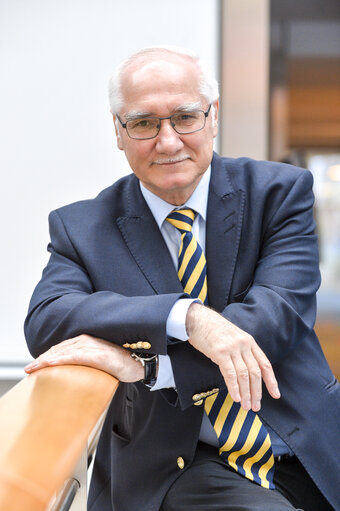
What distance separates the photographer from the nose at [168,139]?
4.97 ft

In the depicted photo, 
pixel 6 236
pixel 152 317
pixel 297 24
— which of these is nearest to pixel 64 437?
pixel 152 317

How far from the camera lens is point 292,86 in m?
2.93

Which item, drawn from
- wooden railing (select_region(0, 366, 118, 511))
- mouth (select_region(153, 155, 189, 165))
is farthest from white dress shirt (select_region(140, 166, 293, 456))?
wooden railing (select_region(0, 366, 118, 511))

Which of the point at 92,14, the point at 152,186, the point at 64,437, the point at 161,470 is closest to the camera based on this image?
the point at 64,437

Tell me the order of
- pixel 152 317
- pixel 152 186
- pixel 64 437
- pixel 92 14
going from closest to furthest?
pixel 64 437 → pixel 152 317 → pixel 152 186 → pixel 92 14

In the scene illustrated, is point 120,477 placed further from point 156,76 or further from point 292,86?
point 292,86

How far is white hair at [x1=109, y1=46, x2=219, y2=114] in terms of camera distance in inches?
60.6

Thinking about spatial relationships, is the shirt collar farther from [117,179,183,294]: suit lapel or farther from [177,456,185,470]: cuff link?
[177,456,185,470]: cuff link

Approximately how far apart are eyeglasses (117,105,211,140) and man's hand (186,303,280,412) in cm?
52

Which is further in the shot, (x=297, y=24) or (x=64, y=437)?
(x=297, y=24)

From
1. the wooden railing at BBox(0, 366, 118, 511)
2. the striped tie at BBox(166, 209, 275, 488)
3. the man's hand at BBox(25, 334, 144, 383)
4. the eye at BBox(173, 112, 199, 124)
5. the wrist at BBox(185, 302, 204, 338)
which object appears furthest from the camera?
the eye at BBox(173, 112, 199, 124)

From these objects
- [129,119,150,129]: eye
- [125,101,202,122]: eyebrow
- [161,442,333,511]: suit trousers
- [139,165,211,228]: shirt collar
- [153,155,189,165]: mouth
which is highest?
[125,101,202,122]: eyebrow

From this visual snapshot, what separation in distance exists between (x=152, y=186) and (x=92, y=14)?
1.56 m

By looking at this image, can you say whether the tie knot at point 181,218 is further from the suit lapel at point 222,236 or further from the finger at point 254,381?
the finger at point 254,381
